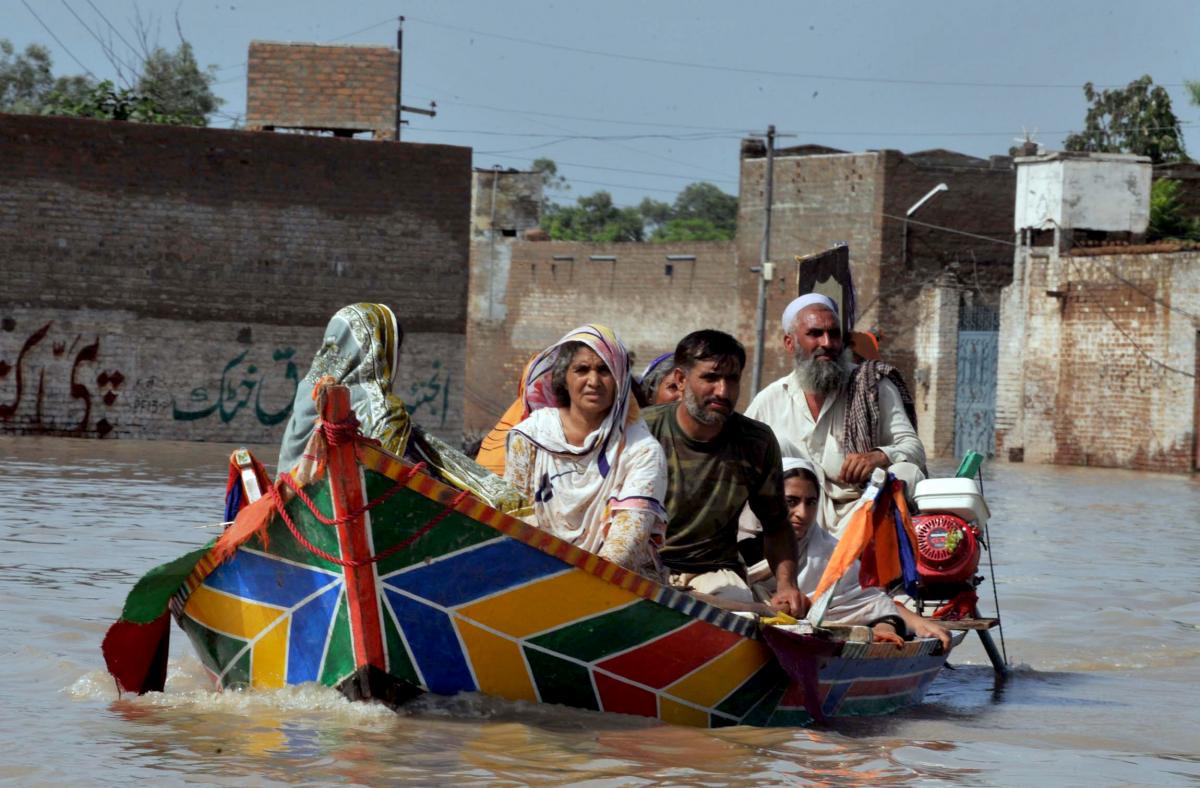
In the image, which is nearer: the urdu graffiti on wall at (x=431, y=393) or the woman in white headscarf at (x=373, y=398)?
the woman in white headscarf at (x=373, y=398)

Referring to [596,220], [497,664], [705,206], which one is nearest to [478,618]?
[497,664]

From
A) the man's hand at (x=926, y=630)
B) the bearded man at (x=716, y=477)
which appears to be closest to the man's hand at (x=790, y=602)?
the bearded man at (x=716, y=477)

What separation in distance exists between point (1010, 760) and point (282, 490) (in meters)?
2.98

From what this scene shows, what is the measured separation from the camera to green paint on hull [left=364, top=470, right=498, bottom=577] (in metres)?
5.75

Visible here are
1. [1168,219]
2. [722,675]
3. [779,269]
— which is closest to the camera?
[722,675]

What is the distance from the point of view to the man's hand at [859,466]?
7.54 meters

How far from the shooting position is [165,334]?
77.4 ft

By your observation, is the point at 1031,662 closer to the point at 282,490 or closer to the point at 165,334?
the point at 282,490

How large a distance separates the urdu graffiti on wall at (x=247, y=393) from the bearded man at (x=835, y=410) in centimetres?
1646

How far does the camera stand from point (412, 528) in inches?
229

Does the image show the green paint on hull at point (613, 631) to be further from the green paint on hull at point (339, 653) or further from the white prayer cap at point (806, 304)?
the white prayer cap at point (806, 304)

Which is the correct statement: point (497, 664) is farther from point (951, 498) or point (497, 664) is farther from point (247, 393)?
point (247, 393)

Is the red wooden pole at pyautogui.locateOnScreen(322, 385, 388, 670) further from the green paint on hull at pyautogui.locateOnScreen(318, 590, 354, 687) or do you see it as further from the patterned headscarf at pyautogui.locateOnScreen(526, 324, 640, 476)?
the patterned headscarf at pyautogui.locateOnScreen(526, 324, 640, 476)

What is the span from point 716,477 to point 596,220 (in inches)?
2802
